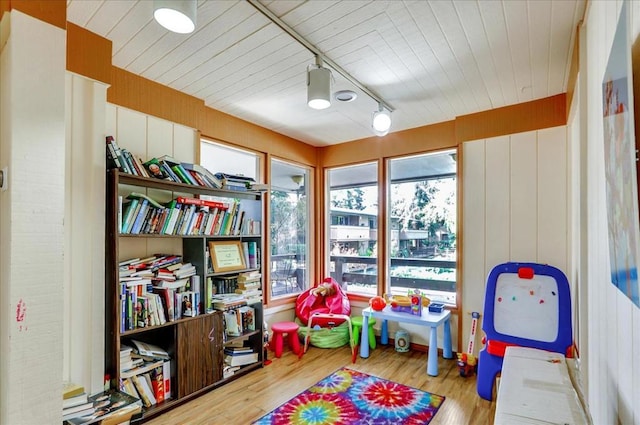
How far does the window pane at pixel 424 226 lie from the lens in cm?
370

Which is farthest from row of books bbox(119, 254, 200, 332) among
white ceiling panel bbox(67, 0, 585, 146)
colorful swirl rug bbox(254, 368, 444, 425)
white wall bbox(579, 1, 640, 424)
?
white wall bbox(579, 1, 640, 424)

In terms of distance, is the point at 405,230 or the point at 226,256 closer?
the point at 226,256

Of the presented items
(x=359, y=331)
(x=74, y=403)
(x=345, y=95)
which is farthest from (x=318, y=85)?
(x=359, y=331)

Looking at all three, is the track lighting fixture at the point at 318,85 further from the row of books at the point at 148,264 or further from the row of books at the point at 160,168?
the row of books at the point at 148,264

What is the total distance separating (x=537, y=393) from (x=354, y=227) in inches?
116

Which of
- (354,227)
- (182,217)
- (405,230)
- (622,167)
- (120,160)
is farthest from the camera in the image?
(354,227)

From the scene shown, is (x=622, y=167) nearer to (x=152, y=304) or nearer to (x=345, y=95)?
(x=345, y=95)

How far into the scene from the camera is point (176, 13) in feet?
4.59

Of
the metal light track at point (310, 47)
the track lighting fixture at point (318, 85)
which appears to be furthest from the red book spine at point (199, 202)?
the metal light track at point (310, 47)

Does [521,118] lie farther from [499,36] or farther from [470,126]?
[499,36]

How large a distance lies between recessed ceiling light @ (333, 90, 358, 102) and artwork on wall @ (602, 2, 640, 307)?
207 cm

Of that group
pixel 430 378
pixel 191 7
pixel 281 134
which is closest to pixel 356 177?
pixel 281 134

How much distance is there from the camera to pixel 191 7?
1.42 metres

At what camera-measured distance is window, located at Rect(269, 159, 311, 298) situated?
4.05 m
